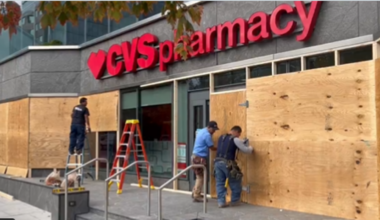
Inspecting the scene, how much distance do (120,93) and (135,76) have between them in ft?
3.08

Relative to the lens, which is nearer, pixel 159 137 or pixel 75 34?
pixel 159 137

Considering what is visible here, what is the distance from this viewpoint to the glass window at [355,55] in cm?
746

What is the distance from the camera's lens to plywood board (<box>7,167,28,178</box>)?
14886 millimetres

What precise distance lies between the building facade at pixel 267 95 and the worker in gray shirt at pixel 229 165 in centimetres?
35

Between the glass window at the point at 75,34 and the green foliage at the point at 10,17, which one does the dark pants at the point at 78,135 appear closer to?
the green foliage at the point at 10,17

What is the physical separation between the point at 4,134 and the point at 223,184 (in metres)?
11.2

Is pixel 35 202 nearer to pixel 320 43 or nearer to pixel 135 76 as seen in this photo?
pixel 135 76

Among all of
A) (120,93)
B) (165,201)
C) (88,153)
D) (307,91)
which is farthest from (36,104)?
(307,91)

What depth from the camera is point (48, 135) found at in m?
14.8

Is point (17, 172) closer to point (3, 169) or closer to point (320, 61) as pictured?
point (3, 169)

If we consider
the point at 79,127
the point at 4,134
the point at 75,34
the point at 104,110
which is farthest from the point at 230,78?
the point at 75,34

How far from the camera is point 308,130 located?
309 inches

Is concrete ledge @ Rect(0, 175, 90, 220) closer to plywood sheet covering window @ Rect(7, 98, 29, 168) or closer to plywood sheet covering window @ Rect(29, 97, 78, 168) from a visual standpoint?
plywood sheet covering window @ Rect(29, 97, 78, 168)

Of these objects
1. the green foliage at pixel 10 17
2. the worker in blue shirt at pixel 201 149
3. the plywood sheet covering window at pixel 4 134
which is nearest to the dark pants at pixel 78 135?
the worker in blue shirt at pixel 201 149
